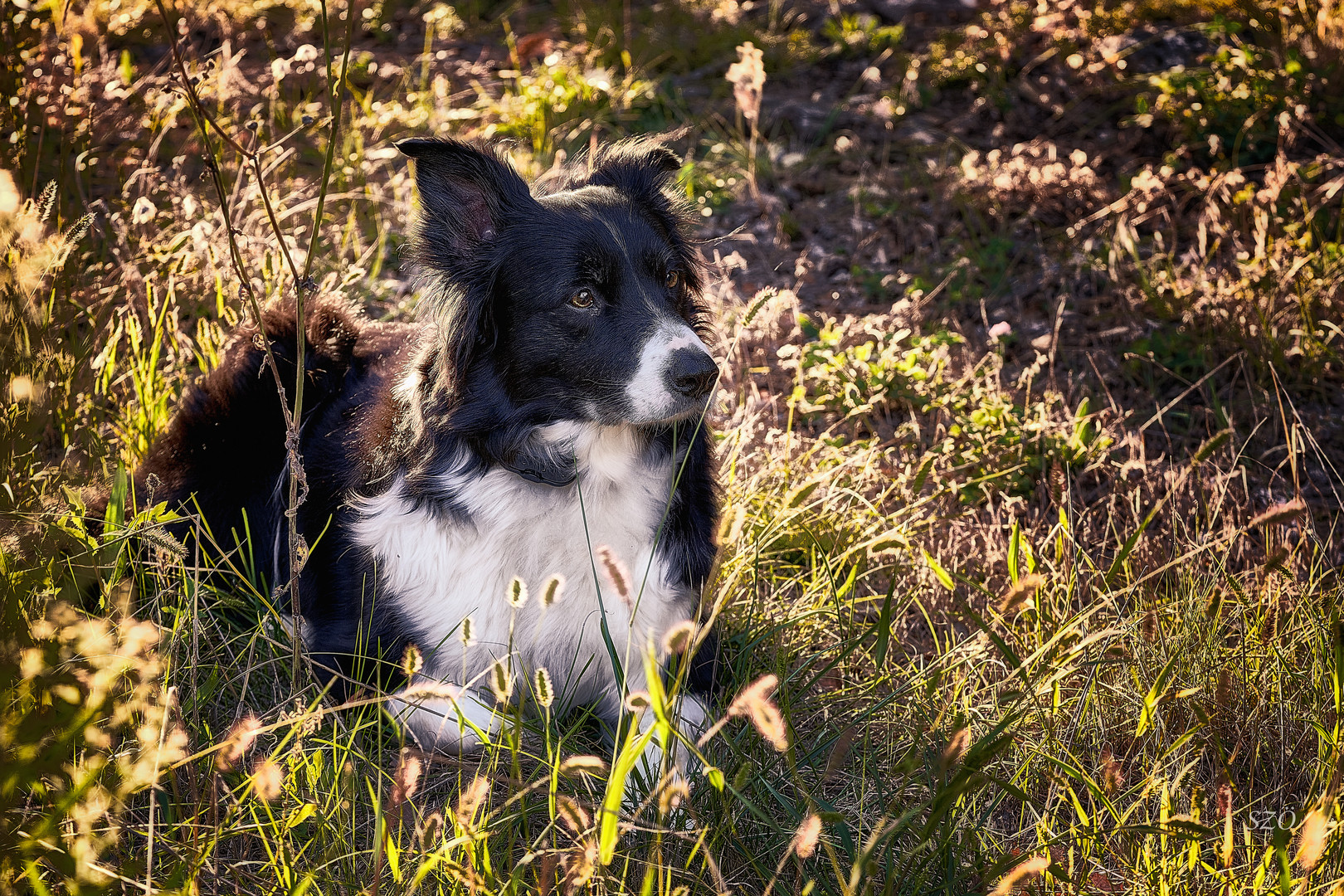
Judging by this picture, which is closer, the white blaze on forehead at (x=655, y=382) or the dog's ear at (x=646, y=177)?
the white blaze on forehead at (x=655, y=382)

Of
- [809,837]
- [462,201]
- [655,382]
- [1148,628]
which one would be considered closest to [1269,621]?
[1148,628]

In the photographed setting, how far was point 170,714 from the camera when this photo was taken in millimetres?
2180

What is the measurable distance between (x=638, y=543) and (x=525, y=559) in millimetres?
298

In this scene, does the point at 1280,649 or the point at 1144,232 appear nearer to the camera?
the point at 1280,649

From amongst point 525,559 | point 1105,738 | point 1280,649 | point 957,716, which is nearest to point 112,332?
point 525,559

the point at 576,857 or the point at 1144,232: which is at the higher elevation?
the point at 576,857

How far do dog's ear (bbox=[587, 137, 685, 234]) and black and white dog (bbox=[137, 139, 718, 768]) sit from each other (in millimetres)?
154

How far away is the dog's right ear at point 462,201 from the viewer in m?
2.71

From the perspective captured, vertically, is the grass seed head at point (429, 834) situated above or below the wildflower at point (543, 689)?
below

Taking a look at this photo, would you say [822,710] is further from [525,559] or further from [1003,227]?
[1003,227]

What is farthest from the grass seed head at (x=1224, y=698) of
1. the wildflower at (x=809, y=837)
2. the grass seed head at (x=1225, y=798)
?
the wildflower at (x=809, y=837)

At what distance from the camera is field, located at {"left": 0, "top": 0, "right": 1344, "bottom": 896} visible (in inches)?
79.4

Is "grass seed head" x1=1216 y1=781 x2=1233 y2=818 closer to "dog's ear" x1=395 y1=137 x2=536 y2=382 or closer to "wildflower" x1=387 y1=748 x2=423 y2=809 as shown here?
"wildflower" x1=387 y1=748 x2=423 y2=809
